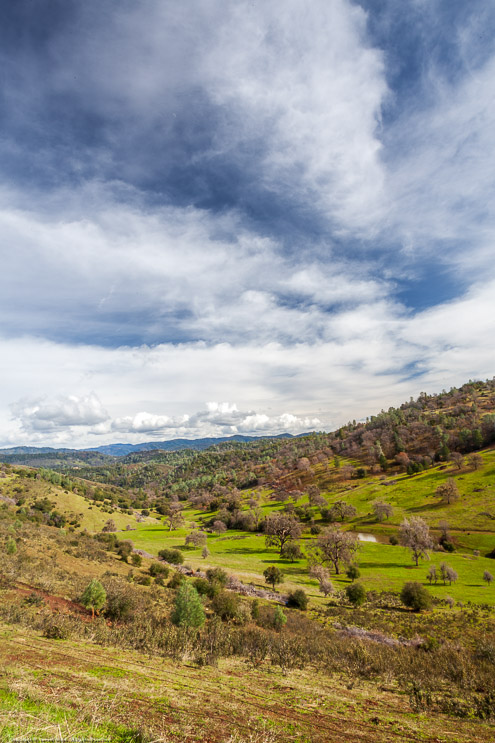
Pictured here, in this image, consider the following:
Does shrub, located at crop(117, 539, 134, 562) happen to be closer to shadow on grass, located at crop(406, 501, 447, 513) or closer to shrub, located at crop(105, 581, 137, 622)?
shrub, located at crop(105, 581, 137, 622)

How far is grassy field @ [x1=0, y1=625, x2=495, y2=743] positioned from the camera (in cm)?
696

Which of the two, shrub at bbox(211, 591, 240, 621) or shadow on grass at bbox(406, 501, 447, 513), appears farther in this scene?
shadow on grass at bbox(406, 501, 447, 513)

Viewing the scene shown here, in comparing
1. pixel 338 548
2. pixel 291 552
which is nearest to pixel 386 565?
pixel 338 548

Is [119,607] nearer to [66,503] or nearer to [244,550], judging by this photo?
[244,550]

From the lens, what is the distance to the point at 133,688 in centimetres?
985

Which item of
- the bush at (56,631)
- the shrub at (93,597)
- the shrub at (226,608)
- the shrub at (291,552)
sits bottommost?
the shrub at (291,552)

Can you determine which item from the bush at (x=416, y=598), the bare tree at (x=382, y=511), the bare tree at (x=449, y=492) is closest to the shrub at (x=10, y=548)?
the bush at (x=416, y=598)

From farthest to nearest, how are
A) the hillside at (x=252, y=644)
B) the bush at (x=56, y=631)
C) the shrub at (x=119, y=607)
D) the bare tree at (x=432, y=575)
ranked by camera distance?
the bare tree at (x=432, y=575) → the shrub at (x=119, y=607) → the bush at (x=56, y=631) → the hillside at (x=252, y=644)

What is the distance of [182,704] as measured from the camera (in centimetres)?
929

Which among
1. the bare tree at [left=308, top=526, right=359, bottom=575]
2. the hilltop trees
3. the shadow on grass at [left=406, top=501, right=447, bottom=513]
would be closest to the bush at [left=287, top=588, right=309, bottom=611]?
the bare tree at [left=308, top=526, right=359, bottom=575]

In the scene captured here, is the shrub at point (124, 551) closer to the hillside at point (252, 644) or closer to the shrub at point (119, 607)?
the hillside at point (252, 644)

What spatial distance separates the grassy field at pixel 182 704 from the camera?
6965mm

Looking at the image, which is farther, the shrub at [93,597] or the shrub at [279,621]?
the shrub at [279,621]

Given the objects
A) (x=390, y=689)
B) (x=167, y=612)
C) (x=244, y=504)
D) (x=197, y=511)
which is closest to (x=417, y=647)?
(x=390, y=689)
